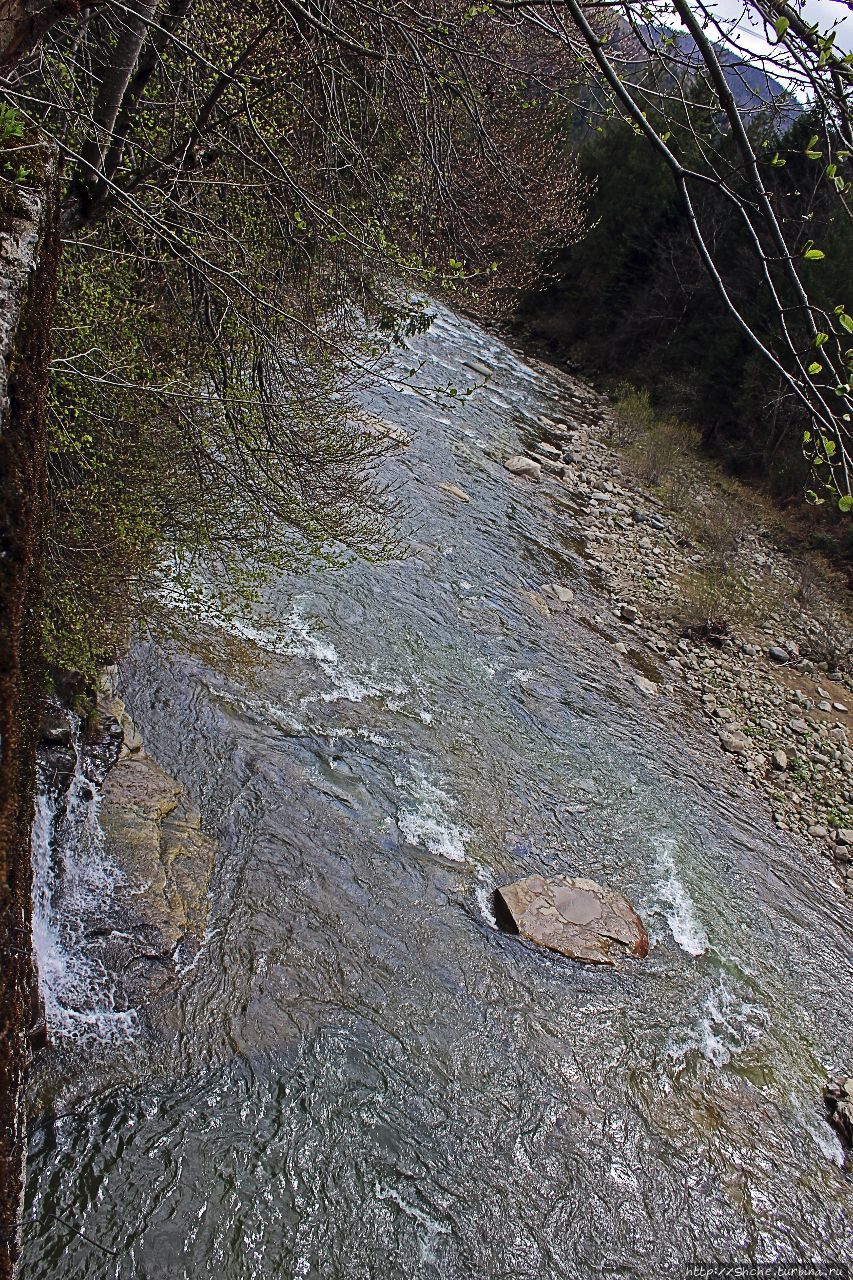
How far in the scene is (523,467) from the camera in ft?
48.1

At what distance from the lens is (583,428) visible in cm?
1856

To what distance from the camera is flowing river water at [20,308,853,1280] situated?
411 centimetres

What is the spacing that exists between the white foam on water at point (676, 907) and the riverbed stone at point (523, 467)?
28.3 feet

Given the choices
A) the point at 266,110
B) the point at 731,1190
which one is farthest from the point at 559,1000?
the point at 266,110

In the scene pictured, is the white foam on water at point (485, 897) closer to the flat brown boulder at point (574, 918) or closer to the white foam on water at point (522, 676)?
the flat brown boulder at point (574, 918)

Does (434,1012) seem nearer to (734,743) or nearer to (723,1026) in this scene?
(723,1026)

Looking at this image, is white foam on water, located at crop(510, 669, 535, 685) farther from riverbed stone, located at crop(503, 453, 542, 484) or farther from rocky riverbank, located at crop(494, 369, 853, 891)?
riverbed stone, located at crop(503, 453, 542, 484)

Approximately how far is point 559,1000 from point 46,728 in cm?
397

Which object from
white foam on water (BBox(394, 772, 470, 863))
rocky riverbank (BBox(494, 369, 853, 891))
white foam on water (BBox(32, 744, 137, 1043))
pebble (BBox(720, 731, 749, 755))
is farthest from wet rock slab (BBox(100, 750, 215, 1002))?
pebble (BBox(720, 731, 749, 755))

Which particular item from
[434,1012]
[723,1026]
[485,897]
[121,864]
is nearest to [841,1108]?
[723,1026]

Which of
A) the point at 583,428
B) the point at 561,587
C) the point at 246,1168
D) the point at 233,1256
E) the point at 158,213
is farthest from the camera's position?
the point at 583,428

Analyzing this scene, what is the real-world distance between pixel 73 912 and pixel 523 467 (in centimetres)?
1146

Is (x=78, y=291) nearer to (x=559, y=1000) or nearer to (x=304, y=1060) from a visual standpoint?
(x=304, y=1060)

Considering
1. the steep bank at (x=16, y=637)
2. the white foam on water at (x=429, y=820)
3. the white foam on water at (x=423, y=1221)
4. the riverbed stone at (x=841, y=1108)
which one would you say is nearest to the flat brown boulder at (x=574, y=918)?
the white foam on water at (x=429, y=820)
